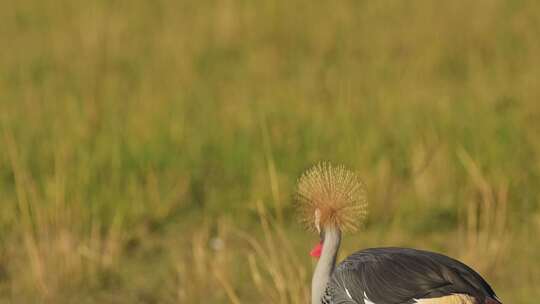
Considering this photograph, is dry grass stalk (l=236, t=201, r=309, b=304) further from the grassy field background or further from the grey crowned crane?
the grey crowned crane

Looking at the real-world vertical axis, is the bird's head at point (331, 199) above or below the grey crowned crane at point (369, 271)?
above

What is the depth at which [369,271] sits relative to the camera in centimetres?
355

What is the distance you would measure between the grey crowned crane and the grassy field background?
0.83 metres

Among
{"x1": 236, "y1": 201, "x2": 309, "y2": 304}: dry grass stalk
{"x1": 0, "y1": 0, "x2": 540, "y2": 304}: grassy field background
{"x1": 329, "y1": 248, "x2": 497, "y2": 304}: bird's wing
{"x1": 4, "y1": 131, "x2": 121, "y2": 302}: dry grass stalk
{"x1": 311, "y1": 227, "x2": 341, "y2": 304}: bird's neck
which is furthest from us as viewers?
{"x1": 0, "y1": 0, "x2": 540, "y2": 304}: grassy field background

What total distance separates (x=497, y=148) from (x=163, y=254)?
6.06 feet

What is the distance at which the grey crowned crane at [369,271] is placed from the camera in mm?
3400

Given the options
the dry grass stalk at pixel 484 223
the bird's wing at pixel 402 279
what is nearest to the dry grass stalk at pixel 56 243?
the dry grass stalk at pixel 484 223

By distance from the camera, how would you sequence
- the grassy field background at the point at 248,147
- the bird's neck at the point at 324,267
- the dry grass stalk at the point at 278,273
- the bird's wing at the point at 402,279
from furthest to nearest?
the grassy field background at the point at 248,147 → the dry grass stalk at the point at 278,273 → the bird's neck at the point at 324,267 → the bird's wing at the point at 402,279

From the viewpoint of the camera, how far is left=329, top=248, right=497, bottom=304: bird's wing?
3398mm

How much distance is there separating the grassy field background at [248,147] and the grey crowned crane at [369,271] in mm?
835

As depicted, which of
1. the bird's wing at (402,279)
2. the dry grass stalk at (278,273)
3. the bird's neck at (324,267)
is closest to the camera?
the bird's wing at (402,279)

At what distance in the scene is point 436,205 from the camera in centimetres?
579

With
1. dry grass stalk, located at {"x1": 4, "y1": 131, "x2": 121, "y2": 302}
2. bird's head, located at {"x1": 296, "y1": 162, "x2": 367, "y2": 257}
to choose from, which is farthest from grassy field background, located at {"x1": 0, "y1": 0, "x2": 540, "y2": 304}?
bird's head, located at {"x1": 296, "y1": 162, "x2": 367, "y2": 257}

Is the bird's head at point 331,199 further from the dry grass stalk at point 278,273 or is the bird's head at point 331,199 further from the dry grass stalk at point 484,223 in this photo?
the dry grass stalk at point 484,223
